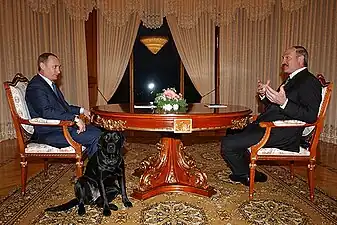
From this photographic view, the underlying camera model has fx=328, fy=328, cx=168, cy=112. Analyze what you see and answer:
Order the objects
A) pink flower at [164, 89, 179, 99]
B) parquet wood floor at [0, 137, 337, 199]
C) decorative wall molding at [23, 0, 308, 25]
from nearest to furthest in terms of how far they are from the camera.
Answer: pink flower at [164, 89, 179, 99], parquet wood floor at [0, 137, 337, 199], decorative wall molding at [23, 0, 308, 25]

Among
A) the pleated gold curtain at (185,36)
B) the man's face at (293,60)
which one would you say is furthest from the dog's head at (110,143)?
the pleated gold curtain at (185,36)

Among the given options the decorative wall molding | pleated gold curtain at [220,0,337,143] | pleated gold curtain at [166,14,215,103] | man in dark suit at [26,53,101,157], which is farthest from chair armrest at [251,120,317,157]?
the decorative wall molding

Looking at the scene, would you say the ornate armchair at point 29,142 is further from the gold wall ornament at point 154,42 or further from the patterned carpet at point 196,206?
the gold wall ornament at point 154,42

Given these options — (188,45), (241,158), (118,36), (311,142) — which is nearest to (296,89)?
(311,142)

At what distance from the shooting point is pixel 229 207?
8.91ft

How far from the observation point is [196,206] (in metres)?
2.72

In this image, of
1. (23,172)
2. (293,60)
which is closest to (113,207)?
(23,172)

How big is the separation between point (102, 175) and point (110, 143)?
269mm

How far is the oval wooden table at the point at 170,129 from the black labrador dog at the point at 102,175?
0.24 m

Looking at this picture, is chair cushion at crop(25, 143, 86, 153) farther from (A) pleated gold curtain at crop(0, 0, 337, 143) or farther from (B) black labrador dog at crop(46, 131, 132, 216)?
(A) pleated gold curtain at crop(0, 0, 337, 143)

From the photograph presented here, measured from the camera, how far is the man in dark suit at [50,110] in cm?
287

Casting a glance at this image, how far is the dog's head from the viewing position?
2.52 meters

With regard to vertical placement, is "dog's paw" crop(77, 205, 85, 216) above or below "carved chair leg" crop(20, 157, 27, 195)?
below

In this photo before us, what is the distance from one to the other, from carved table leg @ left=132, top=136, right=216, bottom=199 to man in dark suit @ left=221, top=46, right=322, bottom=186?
407 mm
